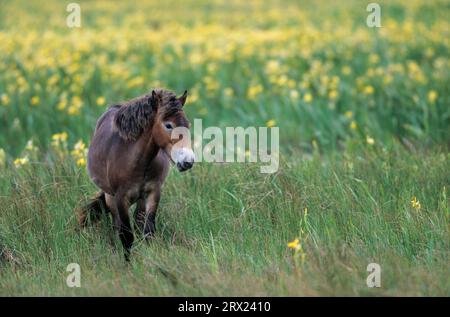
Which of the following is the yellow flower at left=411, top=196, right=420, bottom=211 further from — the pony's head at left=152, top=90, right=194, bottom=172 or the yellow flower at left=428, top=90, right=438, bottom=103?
the yellow flower at left=428, top=90, right=438, bottom=103

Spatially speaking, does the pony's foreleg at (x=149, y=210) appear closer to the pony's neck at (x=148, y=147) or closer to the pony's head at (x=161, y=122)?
the pony's neck at (x=148, y=147)

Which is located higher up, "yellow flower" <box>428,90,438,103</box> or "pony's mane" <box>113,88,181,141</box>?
"yellow flower" <box>428,90,438,103</box>

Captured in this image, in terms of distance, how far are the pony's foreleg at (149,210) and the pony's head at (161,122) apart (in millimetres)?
379

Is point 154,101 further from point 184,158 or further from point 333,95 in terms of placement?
point 333,95

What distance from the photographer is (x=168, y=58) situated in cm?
1366

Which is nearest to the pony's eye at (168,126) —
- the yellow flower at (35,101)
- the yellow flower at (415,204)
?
the yellow flower at (415,204)

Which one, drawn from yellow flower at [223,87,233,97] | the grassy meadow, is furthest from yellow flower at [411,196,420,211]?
yellow flower at [223,87,233,97]

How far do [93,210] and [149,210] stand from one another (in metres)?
0.70

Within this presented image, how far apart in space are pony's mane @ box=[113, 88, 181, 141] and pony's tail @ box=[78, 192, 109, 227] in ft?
2.48

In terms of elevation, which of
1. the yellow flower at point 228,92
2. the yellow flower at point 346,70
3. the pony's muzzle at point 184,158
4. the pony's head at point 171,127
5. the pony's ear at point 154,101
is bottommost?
Answer: the pony's muzzle at point 184,158

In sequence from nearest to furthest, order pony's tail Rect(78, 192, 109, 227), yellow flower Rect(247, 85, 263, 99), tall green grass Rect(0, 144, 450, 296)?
tall green grass Rect(0, 144, 450, 296), pony's tail Rect(78, 192, 109, 227), yellow flower Rect(247, 85, 263, 99)

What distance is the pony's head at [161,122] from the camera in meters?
4.89

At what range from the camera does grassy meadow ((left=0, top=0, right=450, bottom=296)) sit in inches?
193

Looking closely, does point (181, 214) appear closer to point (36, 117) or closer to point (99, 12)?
point (36, 117)
